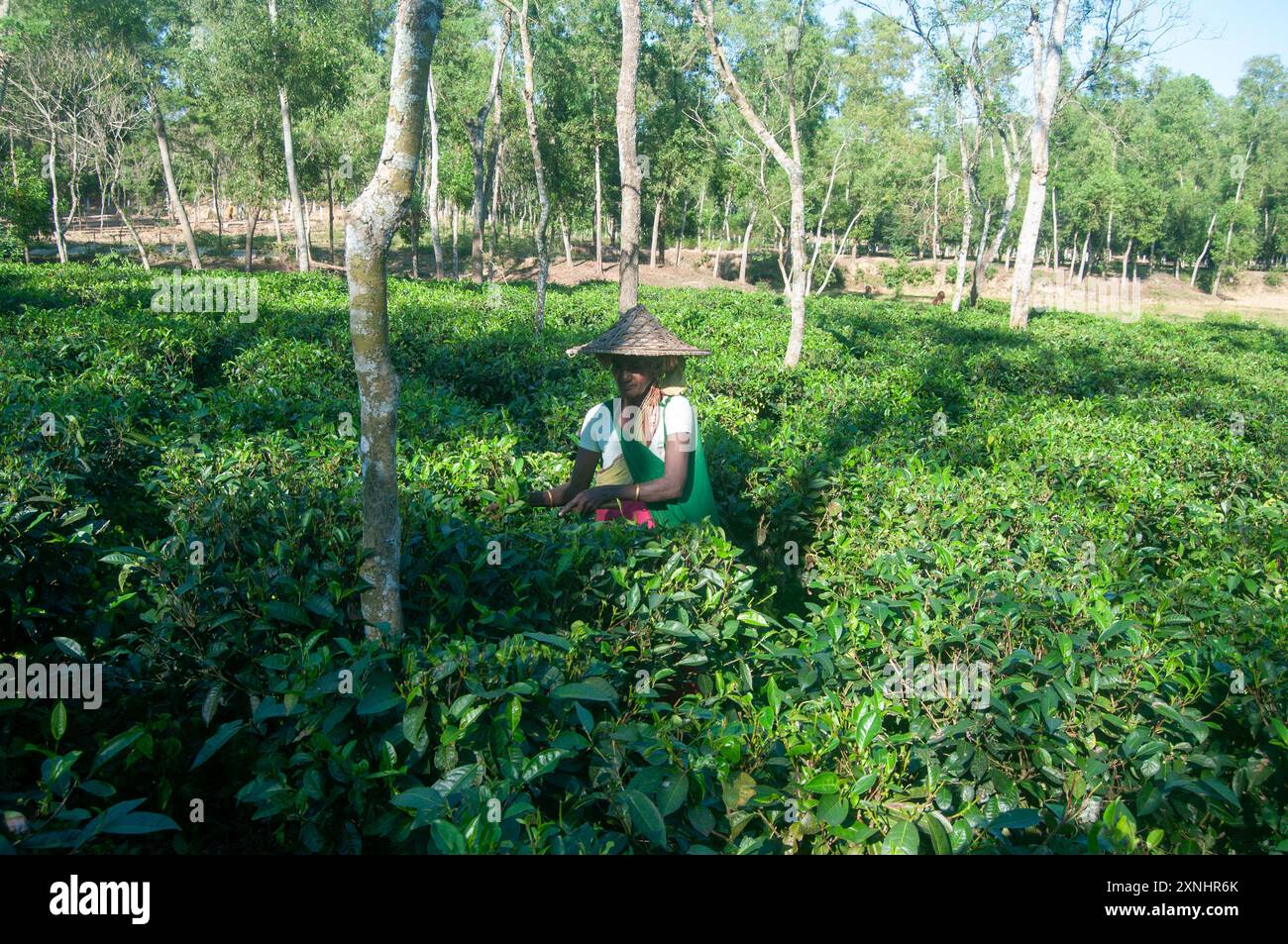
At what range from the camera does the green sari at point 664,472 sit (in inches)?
160

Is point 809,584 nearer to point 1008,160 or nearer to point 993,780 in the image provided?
point 993,780

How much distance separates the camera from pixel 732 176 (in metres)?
38.1

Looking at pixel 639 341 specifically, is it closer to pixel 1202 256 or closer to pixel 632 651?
pixel 632 651

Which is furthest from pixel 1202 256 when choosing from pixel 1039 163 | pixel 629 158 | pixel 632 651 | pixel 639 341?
pixel 632 651

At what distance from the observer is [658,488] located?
391 centimetres

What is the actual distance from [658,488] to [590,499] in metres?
0.34

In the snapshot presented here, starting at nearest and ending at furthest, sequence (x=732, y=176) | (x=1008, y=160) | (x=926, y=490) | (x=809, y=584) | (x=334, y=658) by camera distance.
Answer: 1. (x=334, y=658)
2. (x=809, y=584)
3. (x=926, y=490)
4. (x=1008, y=160)
5. (x=732, y=176)

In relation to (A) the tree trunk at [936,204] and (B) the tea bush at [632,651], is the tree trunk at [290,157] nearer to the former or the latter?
(B) the tea bush at [632,651]

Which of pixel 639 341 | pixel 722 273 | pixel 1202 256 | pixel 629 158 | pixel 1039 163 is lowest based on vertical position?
pixel 639 341

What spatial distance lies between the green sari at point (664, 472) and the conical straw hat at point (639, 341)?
0.87 ft

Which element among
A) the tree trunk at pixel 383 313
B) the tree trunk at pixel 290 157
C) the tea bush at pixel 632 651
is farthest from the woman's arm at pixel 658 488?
the tree trunk at pixel 290 157

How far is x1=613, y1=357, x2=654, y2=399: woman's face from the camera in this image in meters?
4.13

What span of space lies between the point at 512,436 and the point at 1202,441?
16.7 ft
